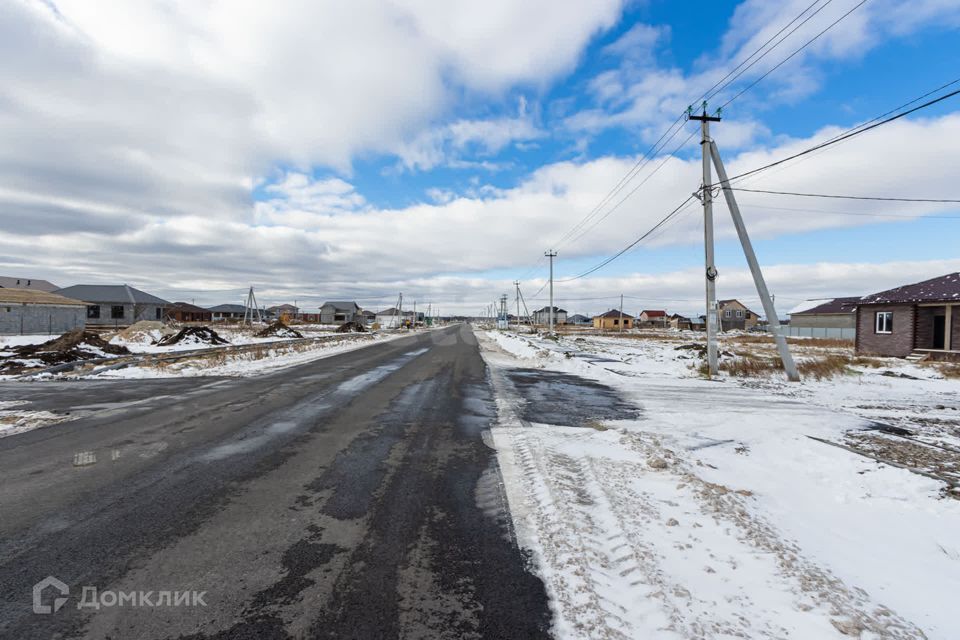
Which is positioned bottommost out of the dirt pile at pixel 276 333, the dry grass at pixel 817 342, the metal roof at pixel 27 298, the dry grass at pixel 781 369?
the dirt pile at pixel 276 333

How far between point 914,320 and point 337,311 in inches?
4548

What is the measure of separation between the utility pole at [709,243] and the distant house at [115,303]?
6299 centimetres

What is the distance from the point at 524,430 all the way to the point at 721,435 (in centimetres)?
323

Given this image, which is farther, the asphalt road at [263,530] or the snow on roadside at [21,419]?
the snow on roadside at [21,419]

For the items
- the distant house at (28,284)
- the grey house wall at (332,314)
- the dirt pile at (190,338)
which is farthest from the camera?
the grey house wall at (332,314)

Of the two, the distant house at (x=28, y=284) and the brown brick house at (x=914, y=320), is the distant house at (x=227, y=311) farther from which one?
the brown brick house at (x=914, y=320)

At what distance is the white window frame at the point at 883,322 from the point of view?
23759mm

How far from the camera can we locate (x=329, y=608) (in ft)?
8.93

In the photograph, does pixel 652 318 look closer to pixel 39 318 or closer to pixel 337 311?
pixel 337 311

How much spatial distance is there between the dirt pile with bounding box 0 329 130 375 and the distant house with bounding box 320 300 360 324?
321 feet

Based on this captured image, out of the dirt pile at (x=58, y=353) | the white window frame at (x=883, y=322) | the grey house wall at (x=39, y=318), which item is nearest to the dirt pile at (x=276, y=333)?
the grey house wall at (x=39, y=318)

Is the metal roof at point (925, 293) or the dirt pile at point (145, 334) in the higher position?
the metal roof at point (925, 293)

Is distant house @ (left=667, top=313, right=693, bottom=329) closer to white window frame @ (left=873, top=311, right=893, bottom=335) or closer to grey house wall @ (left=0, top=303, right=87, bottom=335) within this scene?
white window frame @ (left=873, top=311, right=893, bottom=335)

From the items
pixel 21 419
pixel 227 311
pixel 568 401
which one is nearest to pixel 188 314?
pixel 227 311
